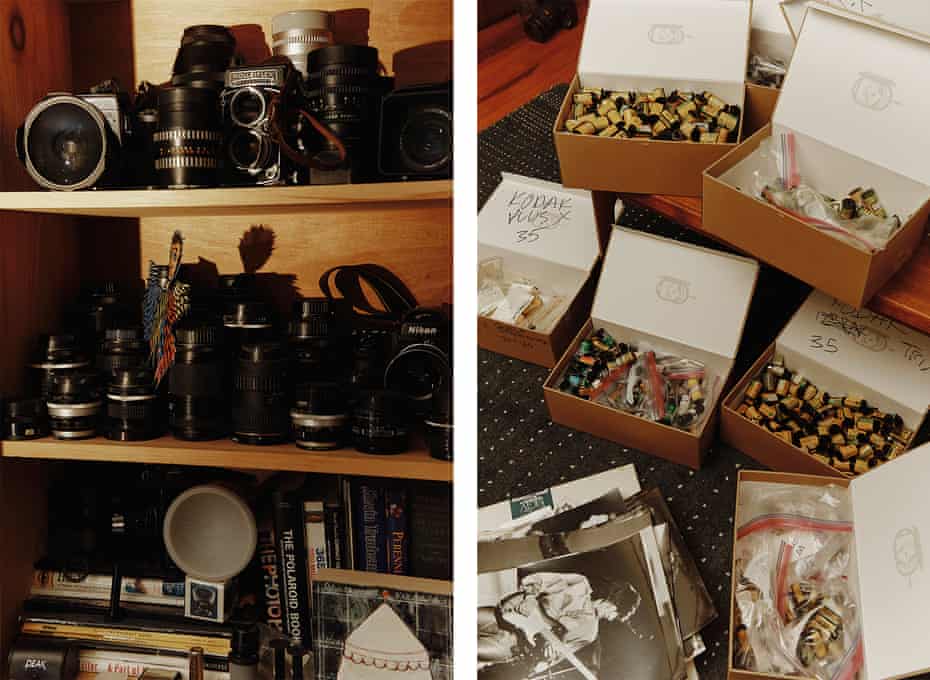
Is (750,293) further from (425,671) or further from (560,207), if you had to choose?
(425,671)

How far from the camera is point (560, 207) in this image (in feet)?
3.56

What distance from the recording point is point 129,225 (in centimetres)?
129

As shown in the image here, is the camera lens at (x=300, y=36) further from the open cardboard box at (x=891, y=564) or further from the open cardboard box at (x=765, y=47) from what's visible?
the open cardboard box at (x=891, y=564)

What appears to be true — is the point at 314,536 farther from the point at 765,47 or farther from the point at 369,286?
the point at 765,47

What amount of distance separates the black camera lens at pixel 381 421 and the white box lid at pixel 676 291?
0.28 meters

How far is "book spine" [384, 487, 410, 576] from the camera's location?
1100 millimetres

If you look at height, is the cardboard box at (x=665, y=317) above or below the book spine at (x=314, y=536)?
above

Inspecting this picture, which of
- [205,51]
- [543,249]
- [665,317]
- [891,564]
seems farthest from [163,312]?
[891,564]

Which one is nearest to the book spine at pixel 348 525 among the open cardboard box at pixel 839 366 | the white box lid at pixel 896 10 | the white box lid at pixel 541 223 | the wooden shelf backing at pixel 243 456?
the wooden shelf backing at pixel 243 456

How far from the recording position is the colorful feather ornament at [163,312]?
3.57 feet

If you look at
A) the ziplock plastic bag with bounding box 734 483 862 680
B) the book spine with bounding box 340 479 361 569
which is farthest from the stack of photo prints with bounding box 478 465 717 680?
the book spine with bounding box 340 479 361 569

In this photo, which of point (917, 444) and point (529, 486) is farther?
point (529, 486)

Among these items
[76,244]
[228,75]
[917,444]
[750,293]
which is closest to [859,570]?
[917,444]

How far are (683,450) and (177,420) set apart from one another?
0.62m
